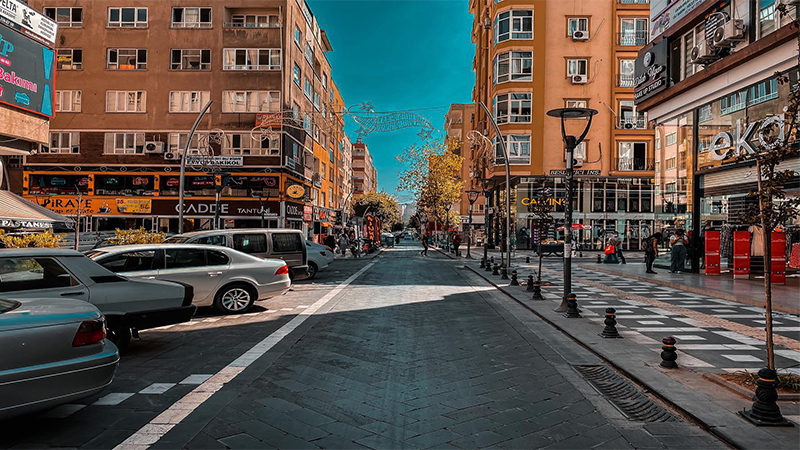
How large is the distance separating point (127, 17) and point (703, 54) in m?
36.6

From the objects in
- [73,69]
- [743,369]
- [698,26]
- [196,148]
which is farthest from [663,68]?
[73,69]

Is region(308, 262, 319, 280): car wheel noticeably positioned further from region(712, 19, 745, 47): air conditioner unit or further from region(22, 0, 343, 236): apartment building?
region(22, 0, 343, 236): apartment building

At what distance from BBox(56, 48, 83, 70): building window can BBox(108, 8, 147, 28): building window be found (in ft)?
9.95

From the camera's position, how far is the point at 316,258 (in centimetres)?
2064

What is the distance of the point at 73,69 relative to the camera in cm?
3772

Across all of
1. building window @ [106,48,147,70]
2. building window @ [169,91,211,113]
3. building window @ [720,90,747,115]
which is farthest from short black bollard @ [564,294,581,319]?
building window @ [106,48,147,70]

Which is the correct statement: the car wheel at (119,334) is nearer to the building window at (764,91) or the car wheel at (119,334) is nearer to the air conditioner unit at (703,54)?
the building window at (764,91)

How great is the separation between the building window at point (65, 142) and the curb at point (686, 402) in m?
39.9

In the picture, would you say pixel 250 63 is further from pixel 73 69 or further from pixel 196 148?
pixel 73 69

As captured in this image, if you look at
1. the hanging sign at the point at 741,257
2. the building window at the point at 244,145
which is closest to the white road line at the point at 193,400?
the hanging sign at the point at 741,257

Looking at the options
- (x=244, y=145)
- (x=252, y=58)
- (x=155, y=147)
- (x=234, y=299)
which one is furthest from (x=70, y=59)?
(x=234, y=299)

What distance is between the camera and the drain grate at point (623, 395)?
16.4ft

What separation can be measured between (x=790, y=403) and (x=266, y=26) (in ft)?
126

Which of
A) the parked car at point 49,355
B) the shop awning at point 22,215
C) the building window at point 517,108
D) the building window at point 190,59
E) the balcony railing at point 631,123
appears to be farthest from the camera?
the balcony railing at point 631,123
